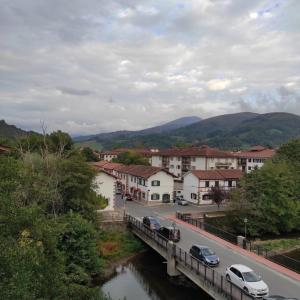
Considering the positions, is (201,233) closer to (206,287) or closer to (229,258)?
(229,258)

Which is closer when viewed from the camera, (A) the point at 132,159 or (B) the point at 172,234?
(B) the point at 172,234

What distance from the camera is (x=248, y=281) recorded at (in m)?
25.5

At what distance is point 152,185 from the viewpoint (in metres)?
66.1

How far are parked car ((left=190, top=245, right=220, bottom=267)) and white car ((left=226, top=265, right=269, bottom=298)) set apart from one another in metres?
2.98

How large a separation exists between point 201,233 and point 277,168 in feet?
55.7

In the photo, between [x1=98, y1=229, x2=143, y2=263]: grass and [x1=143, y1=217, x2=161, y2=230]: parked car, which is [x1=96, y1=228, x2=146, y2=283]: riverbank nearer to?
[x1=98, y1=229, x2=143, y2=263]: grass

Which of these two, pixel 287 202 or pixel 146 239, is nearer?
pixel 146 239

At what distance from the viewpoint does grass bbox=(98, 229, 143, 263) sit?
41812mm

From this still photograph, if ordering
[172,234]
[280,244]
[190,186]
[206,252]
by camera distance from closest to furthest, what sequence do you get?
[206,252] → [172,234] → [280,244] → [190,186]

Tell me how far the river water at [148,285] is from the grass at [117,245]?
2120mm

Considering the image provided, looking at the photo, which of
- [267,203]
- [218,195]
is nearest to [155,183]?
[218,195]

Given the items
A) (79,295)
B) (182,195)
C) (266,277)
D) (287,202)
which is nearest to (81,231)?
(266,277)

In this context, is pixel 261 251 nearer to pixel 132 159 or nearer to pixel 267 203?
pixel 267 203

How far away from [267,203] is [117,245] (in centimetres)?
2024
